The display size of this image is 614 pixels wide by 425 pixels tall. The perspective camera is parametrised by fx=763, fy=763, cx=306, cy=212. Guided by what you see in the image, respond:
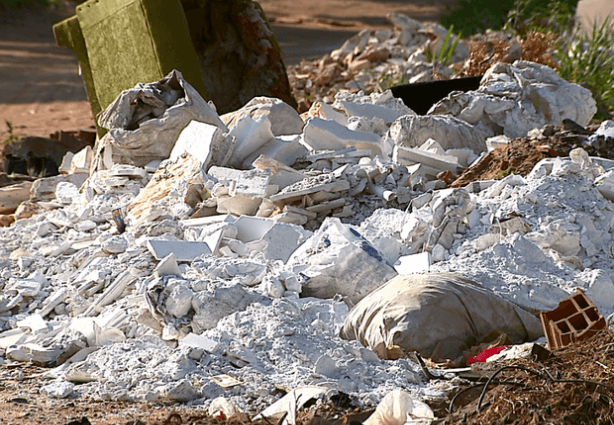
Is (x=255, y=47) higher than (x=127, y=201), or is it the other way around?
(x=255, y=47)

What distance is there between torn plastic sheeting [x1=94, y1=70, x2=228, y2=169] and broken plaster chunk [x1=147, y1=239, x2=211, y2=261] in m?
1.55

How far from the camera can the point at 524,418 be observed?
217cm

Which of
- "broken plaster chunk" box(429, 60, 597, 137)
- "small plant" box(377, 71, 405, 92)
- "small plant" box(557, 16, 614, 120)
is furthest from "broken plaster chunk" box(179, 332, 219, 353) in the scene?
"small plant" box(377, 71, 405, 92)

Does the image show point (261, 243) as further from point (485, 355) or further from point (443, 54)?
point (443, 54)

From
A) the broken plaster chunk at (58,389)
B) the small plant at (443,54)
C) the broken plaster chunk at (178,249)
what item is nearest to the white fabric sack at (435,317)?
the broken plaster chunk at (178,249)

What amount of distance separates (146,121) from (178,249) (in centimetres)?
173

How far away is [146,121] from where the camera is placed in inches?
210

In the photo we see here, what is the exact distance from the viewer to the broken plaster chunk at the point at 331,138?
524 cm

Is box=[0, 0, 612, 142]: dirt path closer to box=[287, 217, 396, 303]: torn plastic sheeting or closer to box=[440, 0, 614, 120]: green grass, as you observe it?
box=[440, 0, 614, 120]: green grass

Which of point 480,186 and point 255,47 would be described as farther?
point 255,47

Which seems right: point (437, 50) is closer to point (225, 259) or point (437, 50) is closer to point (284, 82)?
point (284, 82)

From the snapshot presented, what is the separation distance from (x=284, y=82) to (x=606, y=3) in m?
5.56

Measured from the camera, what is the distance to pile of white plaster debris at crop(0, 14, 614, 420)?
9.36ft

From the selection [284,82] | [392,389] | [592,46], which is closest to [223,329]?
[392,389]
